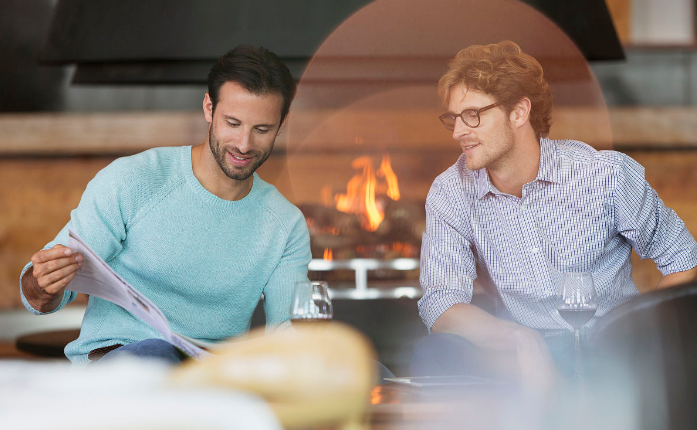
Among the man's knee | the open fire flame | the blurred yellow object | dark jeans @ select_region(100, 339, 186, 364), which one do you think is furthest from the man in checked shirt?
the open fire flame

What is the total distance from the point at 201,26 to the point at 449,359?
131 centimetres

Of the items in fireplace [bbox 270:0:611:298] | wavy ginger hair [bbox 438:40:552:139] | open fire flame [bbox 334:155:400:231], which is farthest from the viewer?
open fire flame [bbox 334:155:400:231]

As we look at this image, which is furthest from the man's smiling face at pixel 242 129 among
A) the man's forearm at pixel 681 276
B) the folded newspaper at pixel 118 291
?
the man's forearm at pixel 681 276

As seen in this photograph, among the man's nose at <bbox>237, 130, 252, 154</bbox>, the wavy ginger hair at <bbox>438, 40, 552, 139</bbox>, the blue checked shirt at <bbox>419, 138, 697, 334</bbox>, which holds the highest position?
the wavy ginger hair at <bbox>438, 40, 552, 139</bbox>

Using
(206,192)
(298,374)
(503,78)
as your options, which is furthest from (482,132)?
(298,374)

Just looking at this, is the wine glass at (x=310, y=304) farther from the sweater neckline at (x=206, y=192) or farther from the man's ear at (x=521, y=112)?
the man's ear at (x=521, y=112)

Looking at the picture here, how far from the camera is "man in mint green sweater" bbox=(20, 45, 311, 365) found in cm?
142

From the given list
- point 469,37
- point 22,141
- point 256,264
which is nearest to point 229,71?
point 256,264

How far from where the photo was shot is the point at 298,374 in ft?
1.42

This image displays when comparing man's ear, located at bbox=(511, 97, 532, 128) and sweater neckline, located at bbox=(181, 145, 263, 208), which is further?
man's ear, located at bbox=(511, 97, 532, 128)

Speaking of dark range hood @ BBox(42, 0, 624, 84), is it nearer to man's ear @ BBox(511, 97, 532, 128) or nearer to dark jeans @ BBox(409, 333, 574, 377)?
man's ear @ BBox(511, 97, 532, 128)

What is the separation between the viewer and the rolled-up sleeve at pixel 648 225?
64.1 inches

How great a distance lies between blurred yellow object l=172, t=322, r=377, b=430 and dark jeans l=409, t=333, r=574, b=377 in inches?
37.3

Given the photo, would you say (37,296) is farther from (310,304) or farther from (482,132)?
(482,132)
